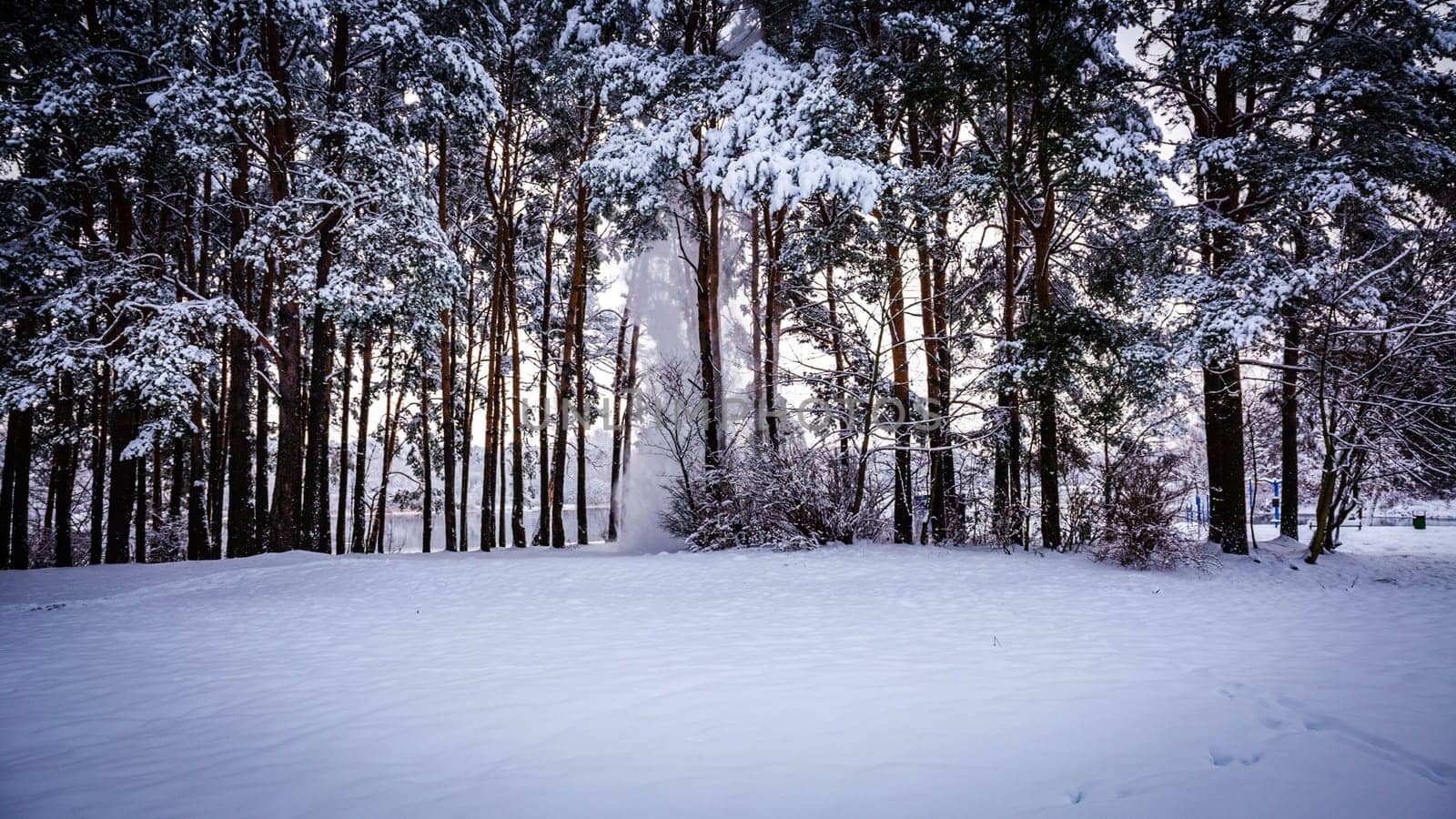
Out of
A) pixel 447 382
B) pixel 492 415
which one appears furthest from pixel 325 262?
pixel 492 415

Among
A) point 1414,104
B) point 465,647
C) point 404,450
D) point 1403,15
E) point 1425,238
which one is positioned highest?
point 1403,15

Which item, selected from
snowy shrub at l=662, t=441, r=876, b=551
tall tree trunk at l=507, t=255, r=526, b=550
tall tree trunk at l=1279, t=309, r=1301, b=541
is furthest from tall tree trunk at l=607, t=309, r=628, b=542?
tall tree trunk at l=1279, t=309, r=1301, b=541

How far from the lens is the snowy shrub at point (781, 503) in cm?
977

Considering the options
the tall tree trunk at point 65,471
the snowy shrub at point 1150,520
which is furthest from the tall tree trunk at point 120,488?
the snowy shrub at point 1150,520

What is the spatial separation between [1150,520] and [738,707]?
7110mm

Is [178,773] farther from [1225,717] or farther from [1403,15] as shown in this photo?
[1403,15]

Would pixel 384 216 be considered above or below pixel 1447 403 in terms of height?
above

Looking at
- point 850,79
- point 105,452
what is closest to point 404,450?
point 105,452

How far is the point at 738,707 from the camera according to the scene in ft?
9.11

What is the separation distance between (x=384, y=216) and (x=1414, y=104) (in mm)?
14371

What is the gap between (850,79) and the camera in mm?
9539

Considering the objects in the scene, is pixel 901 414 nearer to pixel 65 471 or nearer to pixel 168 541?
pixel 65 471

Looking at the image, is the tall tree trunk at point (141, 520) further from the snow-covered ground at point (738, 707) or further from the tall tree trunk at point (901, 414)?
the tall tree trunk at point (901, 414)

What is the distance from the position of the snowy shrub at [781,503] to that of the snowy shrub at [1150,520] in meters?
3.57
